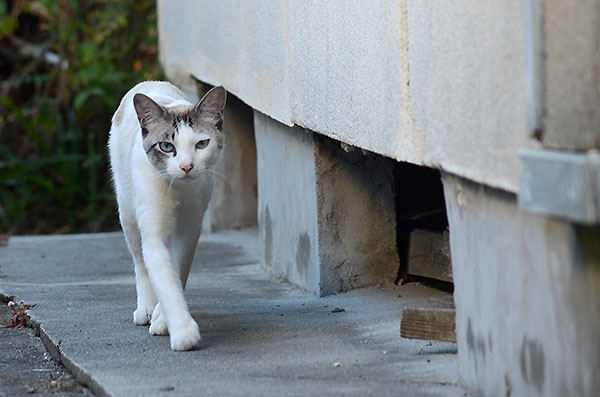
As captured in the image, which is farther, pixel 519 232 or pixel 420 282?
pixel 420 282

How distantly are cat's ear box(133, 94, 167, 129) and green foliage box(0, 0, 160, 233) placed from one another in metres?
5.25

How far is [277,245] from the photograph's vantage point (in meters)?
5.43

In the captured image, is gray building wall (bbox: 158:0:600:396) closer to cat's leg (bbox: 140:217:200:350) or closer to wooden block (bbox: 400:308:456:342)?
wooden block (bbox: 400:308:456:342)

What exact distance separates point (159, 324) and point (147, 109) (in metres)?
0.90

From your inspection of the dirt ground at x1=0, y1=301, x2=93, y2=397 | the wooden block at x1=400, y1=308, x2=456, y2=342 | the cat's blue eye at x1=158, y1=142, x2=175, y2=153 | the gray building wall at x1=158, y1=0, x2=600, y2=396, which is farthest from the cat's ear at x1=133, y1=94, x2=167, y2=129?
the wooden block at x1=400, y1=308, x2=456, y2=342

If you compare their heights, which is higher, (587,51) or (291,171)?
(587,51)

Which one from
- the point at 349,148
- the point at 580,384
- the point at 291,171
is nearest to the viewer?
the point at 580,384

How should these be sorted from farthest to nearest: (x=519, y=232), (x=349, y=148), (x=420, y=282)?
(x=420, y=282) < (x=349, y=148) < (x=519, y=232)

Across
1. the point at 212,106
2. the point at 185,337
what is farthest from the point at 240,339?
the point at 212,106

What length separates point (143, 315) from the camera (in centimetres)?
425

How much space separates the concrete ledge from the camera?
2.10 metres

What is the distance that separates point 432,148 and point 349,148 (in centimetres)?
115

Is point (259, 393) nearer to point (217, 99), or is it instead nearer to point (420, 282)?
point (217, 99)

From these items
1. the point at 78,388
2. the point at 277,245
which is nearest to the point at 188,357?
the point at 78,388
